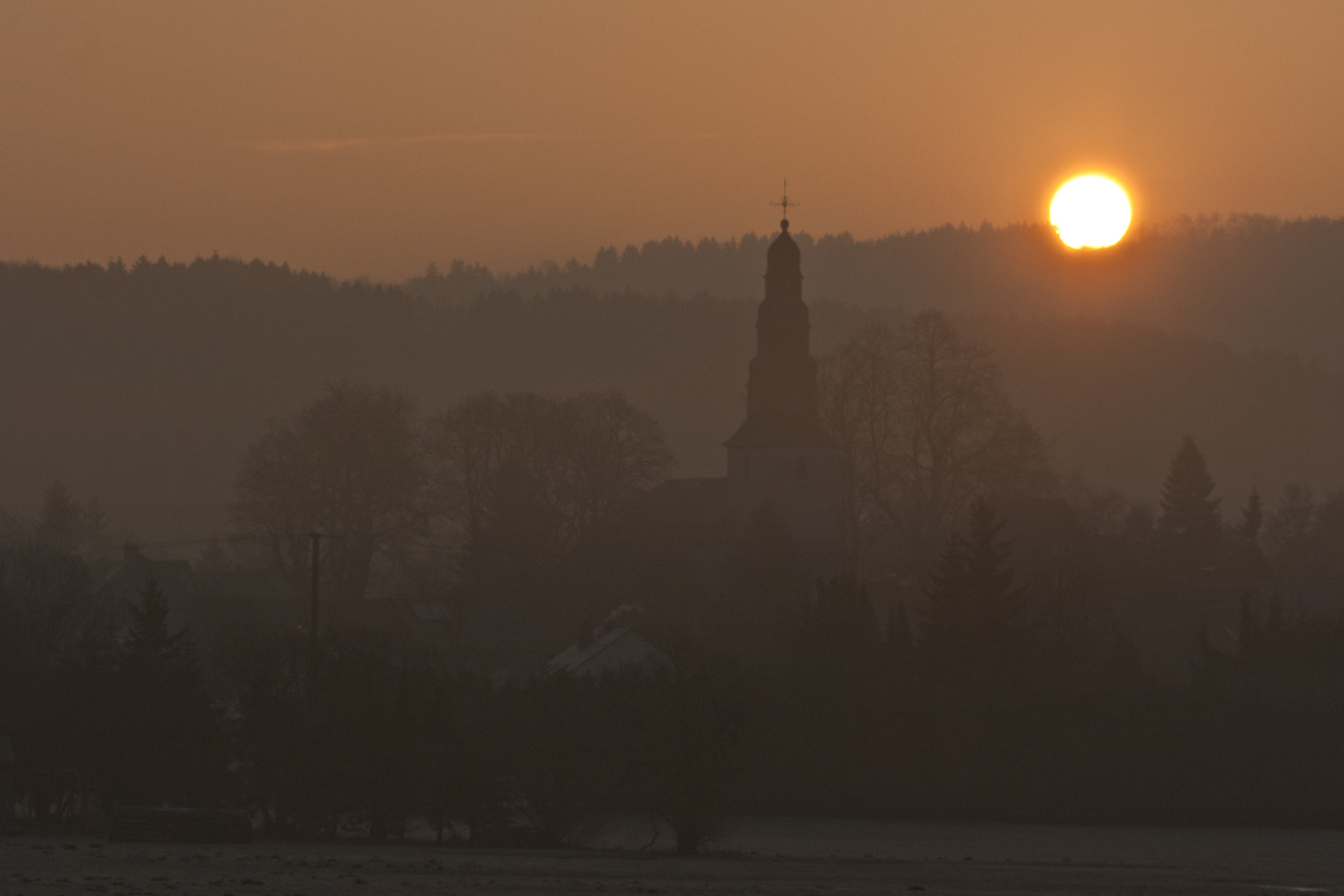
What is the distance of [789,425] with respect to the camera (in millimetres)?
93500

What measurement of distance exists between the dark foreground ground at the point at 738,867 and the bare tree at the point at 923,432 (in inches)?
1340

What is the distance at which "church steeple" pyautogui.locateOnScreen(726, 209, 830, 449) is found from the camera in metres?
91.7

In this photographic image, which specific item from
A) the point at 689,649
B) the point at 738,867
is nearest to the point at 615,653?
the point at 689,649

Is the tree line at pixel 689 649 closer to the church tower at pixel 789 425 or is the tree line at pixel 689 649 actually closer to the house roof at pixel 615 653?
the house roof at pixel 615 653

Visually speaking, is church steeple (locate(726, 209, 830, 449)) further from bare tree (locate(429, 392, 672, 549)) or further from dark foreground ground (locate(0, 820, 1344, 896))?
dark foreground ground (locate(0, 820, 1344, 896))

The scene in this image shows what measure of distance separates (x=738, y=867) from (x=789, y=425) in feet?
178

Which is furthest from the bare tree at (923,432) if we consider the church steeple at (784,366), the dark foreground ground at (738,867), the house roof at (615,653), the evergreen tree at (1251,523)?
the dark foreground ground at (738,867)

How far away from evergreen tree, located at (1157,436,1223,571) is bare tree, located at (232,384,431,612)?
33.7 meters

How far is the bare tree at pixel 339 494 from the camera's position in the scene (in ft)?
295

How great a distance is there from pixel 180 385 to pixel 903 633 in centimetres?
13761

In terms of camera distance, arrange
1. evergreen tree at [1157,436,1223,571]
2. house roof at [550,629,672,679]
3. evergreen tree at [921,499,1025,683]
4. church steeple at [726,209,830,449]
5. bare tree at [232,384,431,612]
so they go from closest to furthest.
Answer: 1. evergreen tree at [921,499,1025,683]
2. house roof at [550,629,672,679]
3. bare tree at [232,384,431,612]
4. church steeple at [726,209,830,449]
5. evergreen tree at [1157,436,1223,571]

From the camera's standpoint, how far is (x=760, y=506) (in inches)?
3364

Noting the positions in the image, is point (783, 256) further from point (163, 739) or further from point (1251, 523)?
point (163, 739)

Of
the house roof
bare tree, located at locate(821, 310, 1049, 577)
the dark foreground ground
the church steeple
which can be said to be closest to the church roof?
the church steeple
